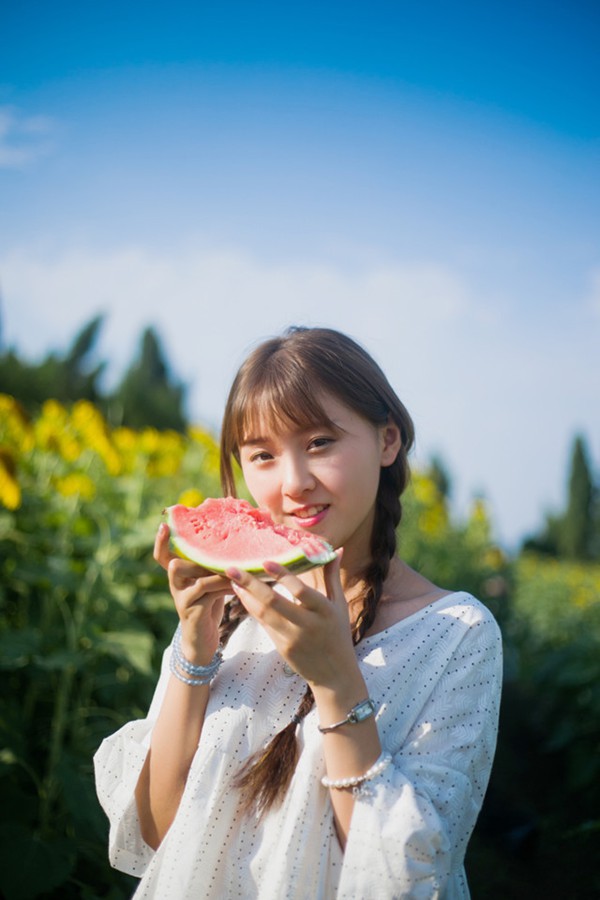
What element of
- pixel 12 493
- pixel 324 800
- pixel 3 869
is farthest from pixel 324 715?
pixel 12 493

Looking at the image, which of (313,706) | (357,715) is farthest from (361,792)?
(313,706)

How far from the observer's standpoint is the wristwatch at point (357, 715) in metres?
1.28

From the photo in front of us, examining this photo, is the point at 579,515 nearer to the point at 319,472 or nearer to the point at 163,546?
the point at 319,472

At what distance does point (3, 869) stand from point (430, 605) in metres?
1.67

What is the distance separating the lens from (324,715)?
1285 millimetres

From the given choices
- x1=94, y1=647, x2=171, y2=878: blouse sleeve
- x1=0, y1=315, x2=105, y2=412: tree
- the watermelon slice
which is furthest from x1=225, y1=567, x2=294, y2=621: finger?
x1=0, y1=315, x2=105, y2=412: tree

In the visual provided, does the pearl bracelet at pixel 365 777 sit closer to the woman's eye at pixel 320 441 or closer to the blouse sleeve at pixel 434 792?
the blouse sleeve at pixel 434 792

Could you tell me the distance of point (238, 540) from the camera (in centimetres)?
156

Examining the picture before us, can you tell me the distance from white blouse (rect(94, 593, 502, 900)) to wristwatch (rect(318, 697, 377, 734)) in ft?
0.37

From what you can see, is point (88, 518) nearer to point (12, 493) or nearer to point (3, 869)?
point (12, 493)

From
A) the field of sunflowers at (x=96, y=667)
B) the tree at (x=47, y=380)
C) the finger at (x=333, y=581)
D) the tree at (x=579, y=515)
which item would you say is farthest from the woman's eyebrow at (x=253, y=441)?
the tree at (x=579, y=515)

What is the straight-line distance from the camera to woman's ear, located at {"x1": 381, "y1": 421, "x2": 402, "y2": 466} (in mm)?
1761

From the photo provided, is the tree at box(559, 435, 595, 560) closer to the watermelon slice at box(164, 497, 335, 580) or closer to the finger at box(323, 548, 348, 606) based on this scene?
the watermelon slice at box(164, 497, 335, 580)

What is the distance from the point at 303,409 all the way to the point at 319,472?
15 cm
